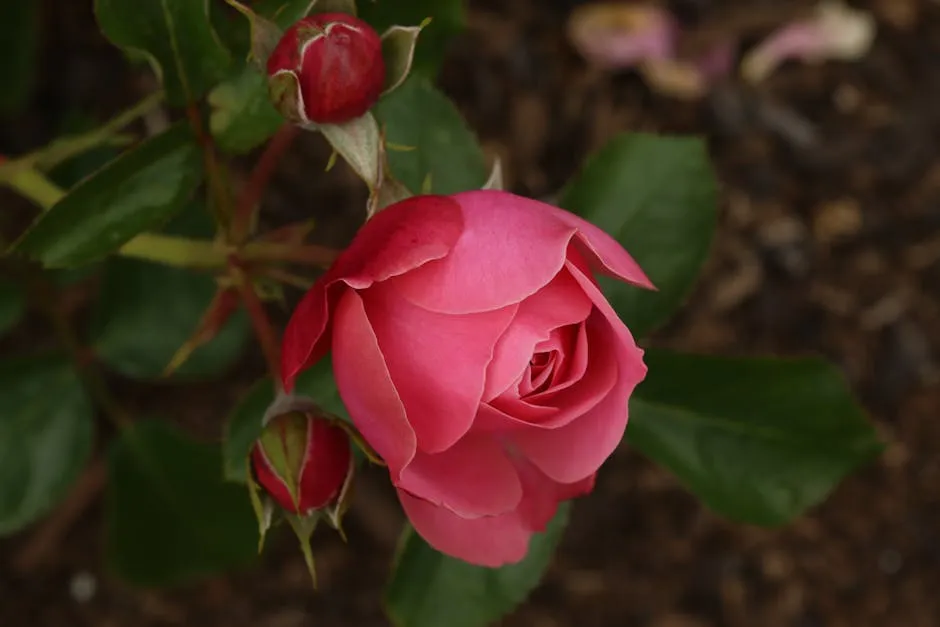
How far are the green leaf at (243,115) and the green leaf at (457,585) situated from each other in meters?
0.31

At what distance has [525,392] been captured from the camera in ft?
1.64

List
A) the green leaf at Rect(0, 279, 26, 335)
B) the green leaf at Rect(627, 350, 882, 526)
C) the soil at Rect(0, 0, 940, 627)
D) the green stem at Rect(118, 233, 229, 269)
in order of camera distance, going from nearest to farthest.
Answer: the green stem at Rect(118, 233, 229, 269) < the green leaf at Rect(627, 350, 882, 526) < the green leaf at Rect(0, 279, 26, 335) < the soil at Rect(0, 0, 940, 627)

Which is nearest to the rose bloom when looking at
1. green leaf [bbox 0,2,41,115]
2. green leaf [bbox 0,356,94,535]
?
green leaf [bbox 0,356,94,535]


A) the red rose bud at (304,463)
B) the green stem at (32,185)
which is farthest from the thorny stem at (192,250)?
the red rose bud at (304,463)

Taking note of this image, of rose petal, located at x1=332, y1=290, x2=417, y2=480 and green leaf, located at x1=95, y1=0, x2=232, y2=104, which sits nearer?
rose petal, located at x1=332, y1=290, x2=417, y2=480

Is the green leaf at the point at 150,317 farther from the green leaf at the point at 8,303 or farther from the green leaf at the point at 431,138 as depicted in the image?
the green leaf at the point at 431,138

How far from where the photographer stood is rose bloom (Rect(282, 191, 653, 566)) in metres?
0.47

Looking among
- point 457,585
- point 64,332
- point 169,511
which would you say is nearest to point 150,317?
point 64,332

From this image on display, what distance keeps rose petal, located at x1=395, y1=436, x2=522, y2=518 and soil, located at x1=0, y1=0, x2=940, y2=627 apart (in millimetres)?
763

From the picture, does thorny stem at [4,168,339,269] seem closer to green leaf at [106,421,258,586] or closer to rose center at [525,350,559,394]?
rose center at [525,350,559,394]

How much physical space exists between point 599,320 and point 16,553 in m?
0.97

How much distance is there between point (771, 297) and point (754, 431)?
631 millimetres

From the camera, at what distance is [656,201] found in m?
0.79

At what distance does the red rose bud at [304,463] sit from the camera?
0.54 metres
